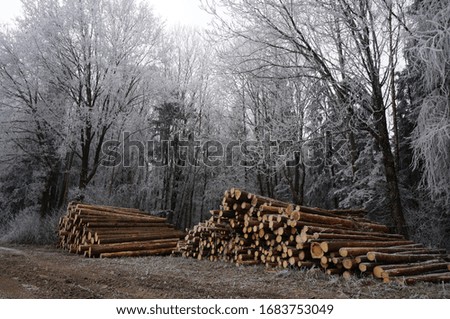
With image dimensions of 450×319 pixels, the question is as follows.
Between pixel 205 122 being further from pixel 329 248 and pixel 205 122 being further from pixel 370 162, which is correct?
pixel 329 248

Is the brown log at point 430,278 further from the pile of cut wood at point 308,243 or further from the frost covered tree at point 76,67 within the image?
the frost covered tree at point 76,67

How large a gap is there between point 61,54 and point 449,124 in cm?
1329

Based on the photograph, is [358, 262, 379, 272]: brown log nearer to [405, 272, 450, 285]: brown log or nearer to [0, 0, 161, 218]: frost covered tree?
[405, 272, 450, 285]: brown log

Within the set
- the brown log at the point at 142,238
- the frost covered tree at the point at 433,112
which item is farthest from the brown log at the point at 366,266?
the brown log at the point at 142,238

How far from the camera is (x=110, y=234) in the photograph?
32.7 feet

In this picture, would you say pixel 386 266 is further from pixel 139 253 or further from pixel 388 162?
pixel 139 253

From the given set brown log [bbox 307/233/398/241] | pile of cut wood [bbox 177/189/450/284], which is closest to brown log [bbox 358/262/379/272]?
pile of cut wood [bbox 177/189/450/284]

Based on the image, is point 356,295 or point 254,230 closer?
point 356,295

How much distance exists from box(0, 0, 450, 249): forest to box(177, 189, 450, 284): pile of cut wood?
1050 millimetres

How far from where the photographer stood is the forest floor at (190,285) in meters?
4.49

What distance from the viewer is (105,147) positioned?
17.2 m
